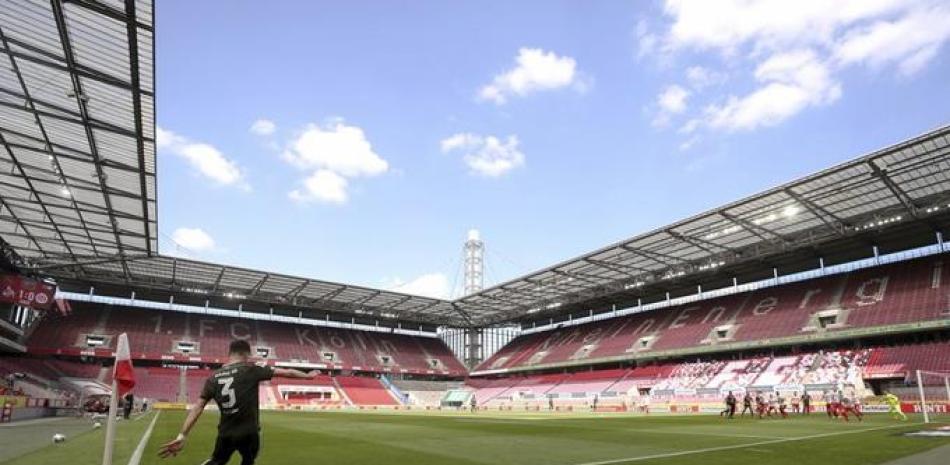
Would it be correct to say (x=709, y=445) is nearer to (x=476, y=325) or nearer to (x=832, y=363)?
(x=832, y=363)

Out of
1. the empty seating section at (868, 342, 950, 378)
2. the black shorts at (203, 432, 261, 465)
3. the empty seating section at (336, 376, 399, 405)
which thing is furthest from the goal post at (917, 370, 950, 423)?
the empty seating section at (336, 376, 399, 405)

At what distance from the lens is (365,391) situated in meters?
72.8

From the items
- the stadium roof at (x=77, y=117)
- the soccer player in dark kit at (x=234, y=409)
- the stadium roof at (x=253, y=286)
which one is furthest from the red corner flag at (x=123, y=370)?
the stadium roof at (x=253, y=286)

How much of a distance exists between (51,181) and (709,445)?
117ft

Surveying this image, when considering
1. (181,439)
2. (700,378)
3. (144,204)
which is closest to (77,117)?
(144,204)

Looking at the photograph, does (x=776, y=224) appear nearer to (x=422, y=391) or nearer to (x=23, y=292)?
(x=422, y=391)

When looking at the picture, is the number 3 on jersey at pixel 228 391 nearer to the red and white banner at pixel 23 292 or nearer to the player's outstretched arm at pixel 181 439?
the player's outstretched arm at pixel 181 439

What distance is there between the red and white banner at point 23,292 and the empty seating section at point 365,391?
34302 mm

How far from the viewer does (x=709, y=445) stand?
47.5ft

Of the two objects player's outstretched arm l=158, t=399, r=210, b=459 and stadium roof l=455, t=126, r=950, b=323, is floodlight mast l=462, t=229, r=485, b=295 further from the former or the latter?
player's outstretched arm l=158, t=399, r=210, b=459

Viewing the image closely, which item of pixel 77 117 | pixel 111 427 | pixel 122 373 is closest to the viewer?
pixel 111 427

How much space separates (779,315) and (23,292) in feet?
209

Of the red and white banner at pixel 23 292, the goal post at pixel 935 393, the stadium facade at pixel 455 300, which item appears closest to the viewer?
the stadium facade at pixel 455 300

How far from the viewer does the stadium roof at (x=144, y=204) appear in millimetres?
21188
